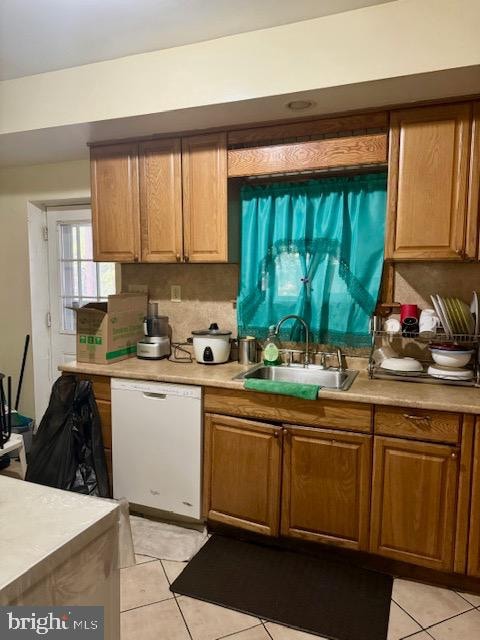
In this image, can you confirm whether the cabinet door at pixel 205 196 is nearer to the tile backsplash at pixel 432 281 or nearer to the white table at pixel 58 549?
the tile backsplash at pixel 432 281

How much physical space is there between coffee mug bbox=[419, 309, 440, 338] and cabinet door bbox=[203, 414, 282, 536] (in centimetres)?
91

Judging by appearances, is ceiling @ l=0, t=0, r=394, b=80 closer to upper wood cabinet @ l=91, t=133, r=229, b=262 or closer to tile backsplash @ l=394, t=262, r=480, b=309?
upper wood cabinet @ l=91, t=133, r=229, b=262

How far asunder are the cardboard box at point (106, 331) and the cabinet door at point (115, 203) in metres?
0.31

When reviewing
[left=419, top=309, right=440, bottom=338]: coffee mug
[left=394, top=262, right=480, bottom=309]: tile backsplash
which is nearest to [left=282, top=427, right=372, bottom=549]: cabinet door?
[left=419, top=309, right=440, bottom=338]: coffee mug

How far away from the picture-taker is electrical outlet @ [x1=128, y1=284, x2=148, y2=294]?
3117mm

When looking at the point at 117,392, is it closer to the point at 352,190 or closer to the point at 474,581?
the point at 352,190

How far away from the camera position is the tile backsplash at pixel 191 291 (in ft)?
9.51

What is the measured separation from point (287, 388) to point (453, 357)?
0.83 metres

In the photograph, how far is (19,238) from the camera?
3.59m

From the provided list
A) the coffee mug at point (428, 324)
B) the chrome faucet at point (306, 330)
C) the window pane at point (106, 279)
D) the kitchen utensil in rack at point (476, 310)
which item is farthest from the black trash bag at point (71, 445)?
the kitchen utensil in rack at point (476, 310)

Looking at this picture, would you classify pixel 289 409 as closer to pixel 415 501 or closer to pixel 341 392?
pixel 341 392

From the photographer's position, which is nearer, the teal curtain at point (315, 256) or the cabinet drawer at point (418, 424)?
the cabinet drawer at point (418, 424)

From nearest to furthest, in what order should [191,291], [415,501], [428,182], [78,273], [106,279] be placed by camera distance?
[415,501], [428,182], [191,291], [106,279], [78,273]

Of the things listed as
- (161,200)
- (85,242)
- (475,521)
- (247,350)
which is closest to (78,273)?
(85,242)
